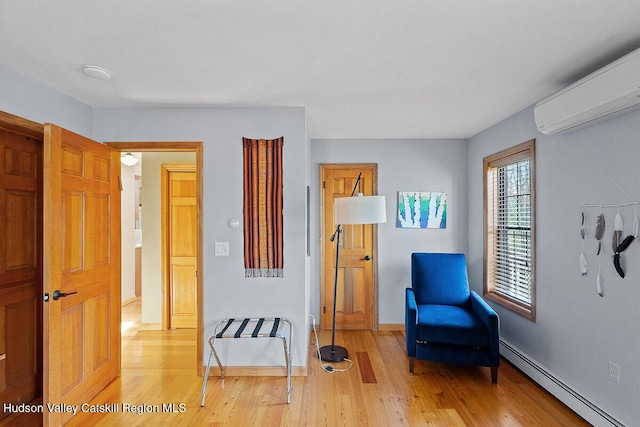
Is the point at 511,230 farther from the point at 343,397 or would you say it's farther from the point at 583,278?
the point at 343,397

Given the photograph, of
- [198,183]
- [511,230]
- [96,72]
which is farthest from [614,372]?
[96,72]

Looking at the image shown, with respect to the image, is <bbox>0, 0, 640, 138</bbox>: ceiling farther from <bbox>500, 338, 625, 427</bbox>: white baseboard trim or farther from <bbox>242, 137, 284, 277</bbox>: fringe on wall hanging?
<bbox>500, 338, 625, 427</bbox>: white baseboard trim

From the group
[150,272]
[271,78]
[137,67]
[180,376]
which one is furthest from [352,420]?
[150,272]

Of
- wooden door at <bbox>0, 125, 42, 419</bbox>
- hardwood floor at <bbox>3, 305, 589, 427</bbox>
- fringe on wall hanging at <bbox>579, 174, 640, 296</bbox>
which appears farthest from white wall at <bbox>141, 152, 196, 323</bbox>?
fringe on wall hanging at <bbox>579, 174, 640, 296</bbox>

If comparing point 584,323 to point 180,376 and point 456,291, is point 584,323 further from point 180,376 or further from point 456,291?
point 180,376

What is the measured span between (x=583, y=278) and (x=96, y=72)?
11.9 feet

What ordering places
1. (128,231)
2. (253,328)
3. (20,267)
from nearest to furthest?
(20,267) → (253,328) → (128,231)

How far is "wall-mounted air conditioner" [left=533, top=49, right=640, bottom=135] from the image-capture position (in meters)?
1.84

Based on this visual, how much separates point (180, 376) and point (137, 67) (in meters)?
2.54

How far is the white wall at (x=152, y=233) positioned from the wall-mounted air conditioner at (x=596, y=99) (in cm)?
389

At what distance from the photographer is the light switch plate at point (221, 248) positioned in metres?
3.00

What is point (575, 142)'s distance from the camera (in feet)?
8.29

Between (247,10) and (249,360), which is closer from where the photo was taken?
(247,10)

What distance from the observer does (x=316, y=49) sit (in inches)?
76.7
